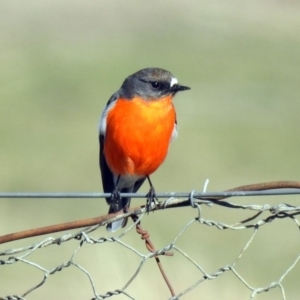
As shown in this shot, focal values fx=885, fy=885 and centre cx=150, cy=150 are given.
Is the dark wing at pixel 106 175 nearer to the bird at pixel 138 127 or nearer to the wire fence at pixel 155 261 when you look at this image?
the bird at pixel 138 127

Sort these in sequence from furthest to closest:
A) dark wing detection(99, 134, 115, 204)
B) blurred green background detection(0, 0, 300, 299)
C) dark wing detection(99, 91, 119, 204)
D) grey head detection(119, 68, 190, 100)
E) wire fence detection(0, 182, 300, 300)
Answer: blurred green background detection(0, 0, 300, 299) → dark wing detection(99, 134, 115, 204) → dark wing detection(99, 91, 119, 204) → grey head detection(119, 68, 190, 100) → wire fence detection(0, 182, 300, 300)

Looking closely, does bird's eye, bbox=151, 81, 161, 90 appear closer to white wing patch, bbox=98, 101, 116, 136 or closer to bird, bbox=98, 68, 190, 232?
bird, bbox=98, 68, 190, 232

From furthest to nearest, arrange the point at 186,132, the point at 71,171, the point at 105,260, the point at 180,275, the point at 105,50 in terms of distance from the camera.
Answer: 1. the point at 105,50
2. the point at 186,132
3. the point at 71,171
4. the point at 105,260
5. the point at 180,275

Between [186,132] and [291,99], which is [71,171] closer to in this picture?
[186,132]

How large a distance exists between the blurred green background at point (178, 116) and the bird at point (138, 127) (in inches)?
43.8

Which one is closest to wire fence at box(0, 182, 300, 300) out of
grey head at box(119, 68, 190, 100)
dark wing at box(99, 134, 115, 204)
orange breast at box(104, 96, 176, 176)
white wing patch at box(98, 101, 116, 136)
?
dark wing at box(99, 134, 115, 204)

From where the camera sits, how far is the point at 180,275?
704cm

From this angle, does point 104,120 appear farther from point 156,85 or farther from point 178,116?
point 178,116

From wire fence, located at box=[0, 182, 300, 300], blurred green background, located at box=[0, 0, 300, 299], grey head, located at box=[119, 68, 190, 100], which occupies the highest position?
blurred green background, located at box=[0, 0, 300, 299]

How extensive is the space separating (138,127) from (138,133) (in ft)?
0.13

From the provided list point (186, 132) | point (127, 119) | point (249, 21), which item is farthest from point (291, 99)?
point (127, 119)

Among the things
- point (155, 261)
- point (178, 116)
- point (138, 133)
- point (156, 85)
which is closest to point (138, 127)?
point (138, 133)

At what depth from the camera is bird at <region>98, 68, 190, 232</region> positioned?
5.77 m

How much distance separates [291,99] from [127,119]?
12.0 meters
